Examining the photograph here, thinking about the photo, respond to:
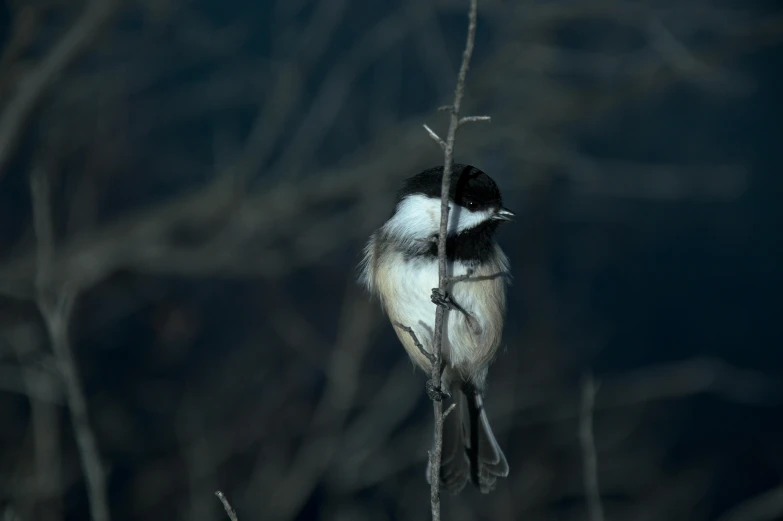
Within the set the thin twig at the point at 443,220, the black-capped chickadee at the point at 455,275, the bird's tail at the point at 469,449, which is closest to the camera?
the thin twig at the point at 443,220

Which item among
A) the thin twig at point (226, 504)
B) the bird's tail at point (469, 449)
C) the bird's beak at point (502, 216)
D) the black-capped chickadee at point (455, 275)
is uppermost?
the bird's beak at point (502, 216)

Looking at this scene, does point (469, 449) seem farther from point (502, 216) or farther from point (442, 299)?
point (442, 299)

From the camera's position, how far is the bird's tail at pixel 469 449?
284 centimetres

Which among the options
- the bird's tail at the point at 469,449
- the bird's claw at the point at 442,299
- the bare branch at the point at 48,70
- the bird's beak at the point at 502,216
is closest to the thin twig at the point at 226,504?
the bird's claw at the point at 442,299

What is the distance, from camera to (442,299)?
1.68 metres

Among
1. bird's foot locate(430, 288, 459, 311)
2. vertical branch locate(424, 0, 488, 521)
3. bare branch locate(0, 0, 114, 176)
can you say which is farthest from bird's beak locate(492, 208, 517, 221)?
bare branch locate(0, 0, 114, 176)

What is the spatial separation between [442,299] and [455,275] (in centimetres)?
50

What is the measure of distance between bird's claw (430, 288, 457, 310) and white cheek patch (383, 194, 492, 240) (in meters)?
0.22

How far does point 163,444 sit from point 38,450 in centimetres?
255

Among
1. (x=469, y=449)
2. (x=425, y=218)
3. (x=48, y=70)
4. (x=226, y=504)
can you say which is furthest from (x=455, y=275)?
(x=48, y=70)

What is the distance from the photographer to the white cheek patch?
2160 millimetres

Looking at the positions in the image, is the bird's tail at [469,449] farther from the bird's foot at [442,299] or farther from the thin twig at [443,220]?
the thin twig at [443,220]

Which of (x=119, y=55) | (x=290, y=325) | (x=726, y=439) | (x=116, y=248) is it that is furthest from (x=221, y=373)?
(x=726, y=439)

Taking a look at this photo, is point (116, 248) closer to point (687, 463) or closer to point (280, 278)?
point (280, 278)
